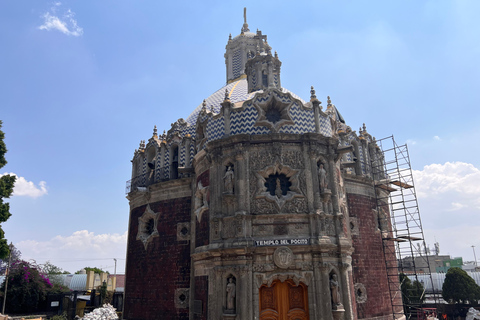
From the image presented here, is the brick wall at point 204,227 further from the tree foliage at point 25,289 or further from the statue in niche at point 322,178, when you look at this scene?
the tree foliage at point 25,289

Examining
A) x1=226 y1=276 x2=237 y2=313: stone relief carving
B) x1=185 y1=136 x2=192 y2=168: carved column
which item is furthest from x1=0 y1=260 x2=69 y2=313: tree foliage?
x1=226 y1=276 x2=237 y2=313: stone relief carving

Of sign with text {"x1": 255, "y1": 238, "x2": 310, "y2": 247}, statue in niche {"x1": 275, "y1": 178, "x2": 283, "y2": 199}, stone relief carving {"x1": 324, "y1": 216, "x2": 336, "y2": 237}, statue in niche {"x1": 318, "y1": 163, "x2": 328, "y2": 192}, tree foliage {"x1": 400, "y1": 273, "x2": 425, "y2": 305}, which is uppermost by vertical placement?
statue in niche {"x1": 318, "y1": 163, "x2": 328, "y2": 192}

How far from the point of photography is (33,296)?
117ft

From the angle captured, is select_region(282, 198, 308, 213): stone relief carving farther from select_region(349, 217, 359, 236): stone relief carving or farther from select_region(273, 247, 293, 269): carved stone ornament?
select_region(349, 217, 359, 236): stone relief carving

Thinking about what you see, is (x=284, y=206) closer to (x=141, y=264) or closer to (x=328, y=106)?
(x=328, y=106)

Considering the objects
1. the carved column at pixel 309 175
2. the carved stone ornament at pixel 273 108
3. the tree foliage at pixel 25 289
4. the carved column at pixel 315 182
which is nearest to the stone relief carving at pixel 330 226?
the carved column at pixel 315 182

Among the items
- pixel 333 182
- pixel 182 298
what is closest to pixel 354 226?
pixel 333 182

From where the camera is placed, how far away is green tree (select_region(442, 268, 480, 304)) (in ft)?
116

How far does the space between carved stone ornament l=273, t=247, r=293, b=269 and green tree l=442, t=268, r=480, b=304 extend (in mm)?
28830

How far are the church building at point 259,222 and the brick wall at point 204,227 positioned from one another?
0.19 ft

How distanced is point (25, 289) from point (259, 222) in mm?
30302

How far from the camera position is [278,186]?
57.4 ft

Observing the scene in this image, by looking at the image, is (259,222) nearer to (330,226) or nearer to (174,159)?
(330,226)

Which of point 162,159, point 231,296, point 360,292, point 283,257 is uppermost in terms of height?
point 162,159
